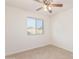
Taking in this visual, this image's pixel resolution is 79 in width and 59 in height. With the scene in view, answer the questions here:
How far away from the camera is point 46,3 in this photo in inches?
108

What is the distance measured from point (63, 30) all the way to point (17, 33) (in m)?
2.71

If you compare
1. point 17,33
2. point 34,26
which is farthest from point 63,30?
point 17,33

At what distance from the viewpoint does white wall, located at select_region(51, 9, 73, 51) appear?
4391 mm

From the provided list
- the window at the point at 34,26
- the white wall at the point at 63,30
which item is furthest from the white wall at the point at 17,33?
the white wall at the point at 63,30

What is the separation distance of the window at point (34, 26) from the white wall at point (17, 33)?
0.84ft

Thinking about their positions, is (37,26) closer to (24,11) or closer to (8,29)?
(24,11)

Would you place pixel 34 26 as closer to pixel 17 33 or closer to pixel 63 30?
pixel 17 33

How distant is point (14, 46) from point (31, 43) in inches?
44.3

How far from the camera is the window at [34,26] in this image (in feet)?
15.7

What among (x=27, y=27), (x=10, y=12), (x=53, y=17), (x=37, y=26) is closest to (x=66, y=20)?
(x=53, y=17)

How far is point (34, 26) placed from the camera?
513cm

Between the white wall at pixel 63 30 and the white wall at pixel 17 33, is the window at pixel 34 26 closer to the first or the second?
the white wall at pixel 17 33
